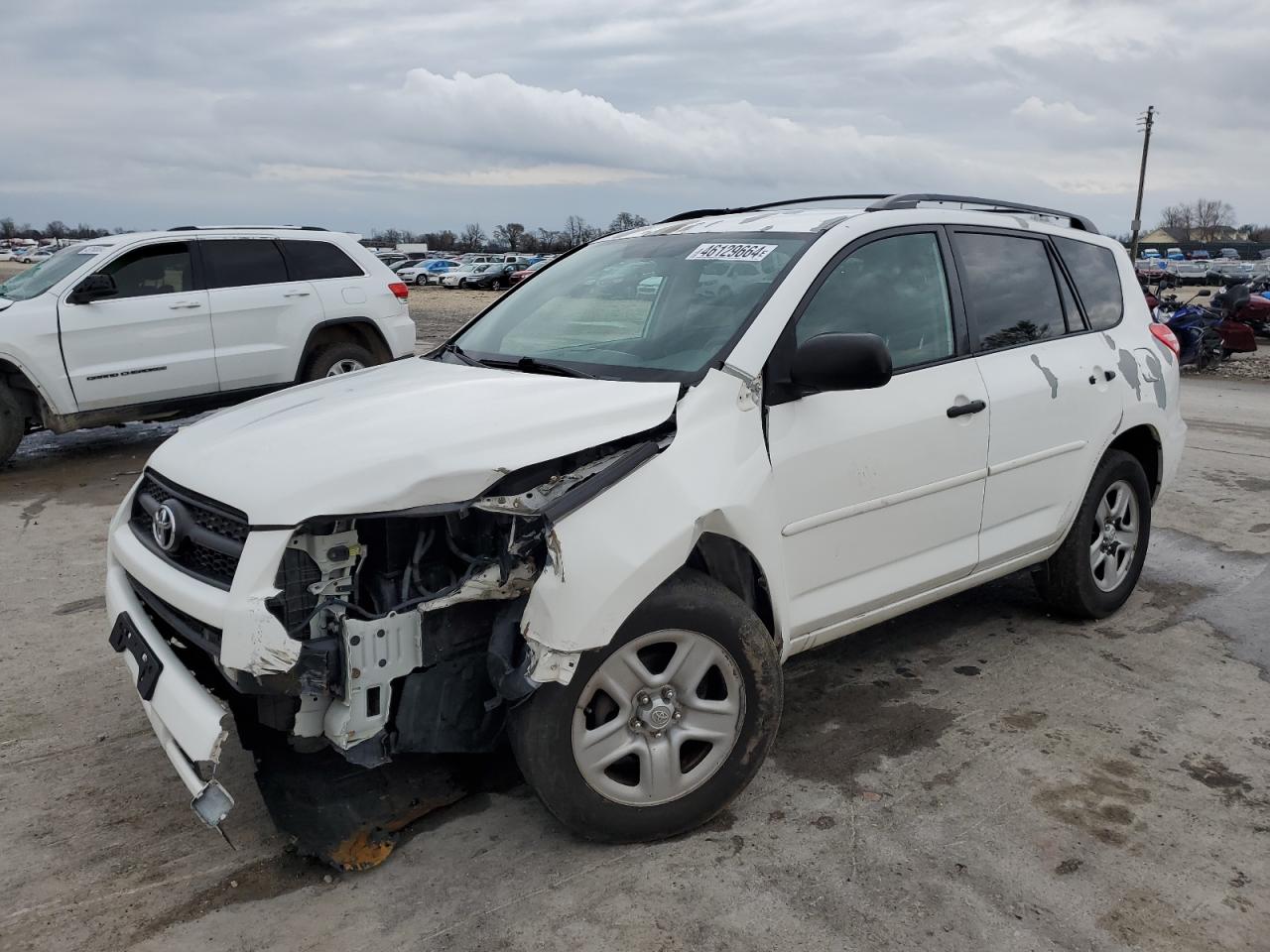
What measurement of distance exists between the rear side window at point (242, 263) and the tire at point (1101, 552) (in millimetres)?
7239

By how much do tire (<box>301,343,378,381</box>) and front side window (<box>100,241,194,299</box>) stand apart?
4.12 ft

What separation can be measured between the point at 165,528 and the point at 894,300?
2527 millimetres

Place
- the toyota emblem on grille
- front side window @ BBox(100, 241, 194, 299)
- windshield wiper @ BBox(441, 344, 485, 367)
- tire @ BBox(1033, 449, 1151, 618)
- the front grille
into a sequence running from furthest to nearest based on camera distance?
front side window @ BBox(100, 241, 194, 299) → tire @ BBox(1033, 449, 1151, 618) → windshield wiper @ BBox(441, 344, 485, 367) → the toyota emblem on grille → the front grille

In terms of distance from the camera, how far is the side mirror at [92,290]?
8297 mm

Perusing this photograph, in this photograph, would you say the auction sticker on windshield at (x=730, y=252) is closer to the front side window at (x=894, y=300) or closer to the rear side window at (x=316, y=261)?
the front side window at (x=894, y=300)

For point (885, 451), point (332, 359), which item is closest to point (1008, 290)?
point (885, 451)

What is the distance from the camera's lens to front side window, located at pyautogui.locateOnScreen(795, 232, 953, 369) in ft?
11.5

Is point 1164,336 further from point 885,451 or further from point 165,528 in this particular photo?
point 165,528

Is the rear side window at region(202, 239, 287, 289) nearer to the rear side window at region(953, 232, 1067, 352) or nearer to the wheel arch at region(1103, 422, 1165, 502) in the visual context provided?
the rear side window at region(953, 232, 1067, 352)

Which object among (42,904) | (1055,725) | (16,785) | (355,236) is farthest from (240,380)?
(1055,725)

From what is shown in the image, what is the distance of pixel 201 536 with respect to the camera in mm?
2854

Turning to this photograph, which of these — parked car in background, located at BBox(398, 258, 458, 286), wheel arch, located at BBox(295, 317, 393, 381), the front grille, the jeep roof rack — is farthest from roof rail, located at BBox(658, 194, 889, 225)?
parked car in background, located at BBox(398, 258, 458, 286)

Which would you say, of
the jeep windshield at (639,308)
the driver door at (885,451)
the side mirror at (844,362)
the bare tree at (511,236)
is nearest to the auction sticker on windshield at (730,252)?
the jeep windshield at (639,308)

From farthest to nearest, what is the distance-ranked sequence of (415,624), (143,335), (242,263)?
(242,263), (143,335), (415,624)
